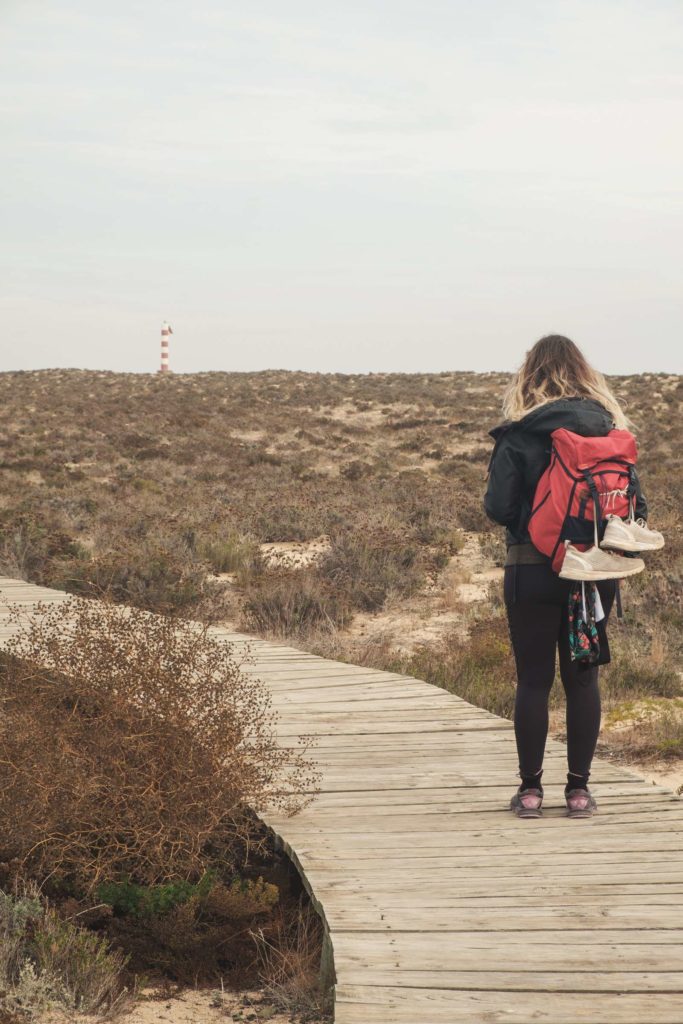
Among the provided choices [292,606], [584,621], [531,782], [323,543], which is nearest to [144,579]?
[292,606]

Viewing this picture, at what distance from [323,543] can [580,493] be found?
9.78 meters

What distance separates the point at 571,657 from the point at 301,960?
1533mm

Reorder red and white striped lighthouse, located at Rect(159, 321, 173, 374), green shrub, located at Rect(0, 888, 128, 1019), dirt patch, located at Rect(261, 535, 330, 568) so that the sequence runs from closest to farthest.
→ 1. green shrub, located at Rect(0, 888, 128, 1019)
2. dirt patch, located at Rect(261, 535, 330, 568)
3. red and white striped lighthouse, located at Rect(159, 321, 173, 374)

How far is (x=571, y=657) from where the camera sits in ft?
14.3

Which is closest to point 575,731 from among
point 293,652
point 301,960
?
point 301,960

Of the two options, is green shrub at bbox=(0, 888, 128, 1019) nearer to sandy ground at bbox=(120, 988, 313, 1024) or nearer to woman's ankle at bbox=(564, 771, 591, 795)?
sandy ground at bbox=(120, 988, 313, 1024)

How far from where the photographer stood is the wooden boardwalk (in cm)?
310

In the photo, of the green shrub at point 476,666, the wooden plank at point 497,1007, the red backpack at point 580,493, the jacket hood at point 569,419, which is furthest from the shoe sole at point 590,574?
the green shrub at point 476,666

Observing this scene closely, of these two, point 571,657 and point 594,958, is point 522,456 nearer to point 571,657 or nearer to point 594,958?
point 571,657

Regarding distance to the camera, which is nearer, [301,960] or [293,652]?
[301,960]

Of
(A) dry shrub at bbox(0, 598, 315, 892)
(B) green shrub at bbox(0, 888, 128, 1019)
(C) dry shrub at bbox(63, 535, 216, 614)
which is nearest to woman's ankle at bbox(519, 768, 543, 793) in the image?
(A) dry shrub at bbox(0, 598, 315, 892)

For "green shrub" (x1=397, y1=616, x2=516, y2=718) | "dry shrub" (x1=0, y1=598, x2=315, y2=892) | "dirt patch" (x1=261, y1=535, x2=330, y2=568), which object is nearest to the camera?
"dry shrub" (x1=0, y1=598, x2=315, y2=892)

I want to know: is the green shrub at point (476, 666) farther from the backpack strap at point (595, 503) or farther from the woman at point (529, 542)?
the backpack strap at point (595, 503)

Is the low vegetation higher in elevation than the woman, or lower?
lower
